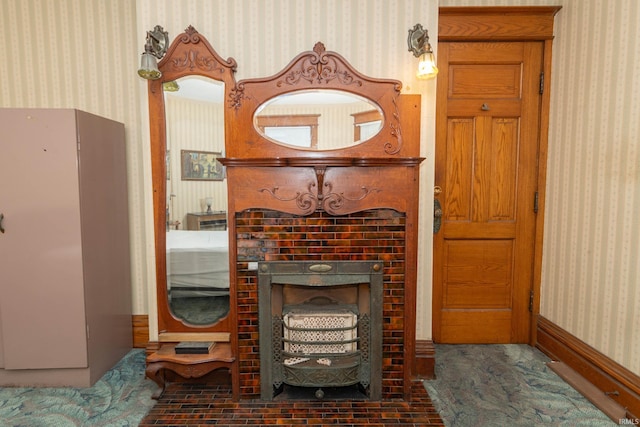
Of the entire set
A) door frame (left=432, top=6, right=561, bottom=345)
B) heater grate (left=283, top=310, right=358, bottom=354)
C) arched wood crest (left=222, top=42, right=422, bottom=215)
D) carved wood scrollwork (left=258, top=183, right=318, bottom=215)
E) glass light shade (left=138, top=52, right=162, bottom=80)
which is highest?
door frame (left=432, top=6, right=561, bottom=345)

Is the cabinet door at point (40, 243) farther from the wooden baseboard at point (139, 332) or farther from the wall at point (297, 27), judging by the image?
the wall at point (297, 27)

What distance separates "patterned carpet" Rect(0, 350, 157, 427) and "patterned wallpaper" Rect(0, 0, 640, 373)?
56 centimetres

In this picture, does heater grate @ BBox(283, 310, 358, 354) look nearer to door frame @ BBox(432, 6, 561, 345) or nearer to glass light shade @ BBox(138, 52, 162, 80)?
glass light shade @ BBox(138, 52, 162, 80)

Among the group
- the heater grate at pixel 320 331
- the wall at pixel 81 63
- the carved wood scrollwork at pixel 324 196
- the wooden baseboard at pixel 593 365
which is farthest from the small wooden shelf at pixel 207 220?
the wooden baseboard at pixel 593 365

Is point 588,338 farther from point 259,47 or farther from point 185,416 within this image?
point 259,47

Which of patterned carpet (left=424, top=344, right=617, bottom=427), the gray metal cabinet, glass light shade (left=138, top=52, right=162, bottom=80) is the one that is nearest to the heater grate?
patterned carpet (left=424, top=344, right=617, bottom=427)

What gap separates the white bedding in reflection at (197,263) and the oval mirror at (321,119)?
80 centimetres

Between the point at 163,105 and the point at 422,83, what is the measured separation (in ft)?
5.53

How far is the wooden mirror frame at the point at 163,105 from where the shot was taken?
2064mm

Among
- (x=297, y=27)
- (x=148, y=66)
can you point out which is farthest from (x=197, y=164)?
(x=297, y=27)

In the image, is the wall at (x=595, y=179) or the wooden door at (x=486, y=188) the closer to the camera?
the wall at (x=595, y=179)

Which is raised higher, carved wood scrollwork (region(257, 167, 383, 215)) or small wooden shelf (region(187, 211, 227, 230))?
carved wood scrollwork (region(257, 167, 383, 215))

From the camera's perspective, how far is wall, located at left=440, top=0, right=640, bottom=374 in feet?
6.04

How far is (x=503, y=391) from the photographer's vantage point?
2051 millimetres
